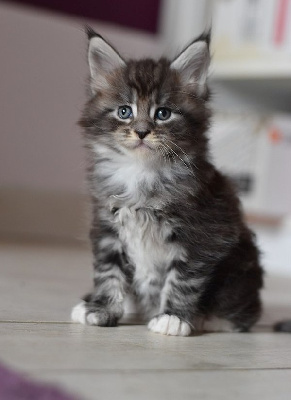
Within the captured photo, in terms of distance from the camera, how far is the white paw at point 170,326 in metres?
1.78

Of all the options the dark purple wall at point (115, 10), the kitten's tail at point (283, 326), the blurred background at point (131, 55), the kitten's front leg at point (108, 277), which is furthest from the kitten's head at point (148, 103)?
the dark purple wall at point (115, 10)

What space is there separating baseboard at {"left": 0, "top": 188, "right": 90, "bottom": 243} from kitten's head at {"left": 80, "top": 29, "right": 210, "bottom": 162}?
221cm

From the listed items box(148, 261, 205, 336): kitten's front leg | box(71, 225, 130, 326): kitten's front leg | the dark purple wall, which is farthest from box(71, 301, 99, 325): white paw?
the dark purple wall

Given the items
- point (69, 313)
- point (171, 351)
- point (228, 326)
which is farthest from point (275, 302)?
point (171, 351)

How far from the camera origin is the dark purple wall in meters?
4.35

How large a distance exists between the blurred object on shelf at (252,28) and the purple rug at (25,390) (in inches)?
113

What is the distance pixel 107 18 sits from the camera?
4.52 m

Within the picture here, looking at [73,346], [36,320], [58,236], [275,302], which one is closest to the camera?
[73,346]

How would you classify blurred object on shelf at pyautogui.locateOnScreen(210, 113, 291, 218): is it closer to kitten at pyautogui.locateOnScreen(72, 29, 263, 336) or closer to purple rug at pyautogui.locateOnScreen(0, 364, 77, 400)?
kitten at pyautogui.locateOnScreen(72, 29, 263, 336)

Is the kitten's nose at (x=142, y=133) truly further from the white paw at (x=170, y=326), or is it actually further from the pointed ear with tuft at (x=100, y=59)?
the white paw at (x=170, y=326)

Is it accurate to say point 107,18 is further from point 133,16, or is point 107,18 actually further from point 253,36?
point 253,36

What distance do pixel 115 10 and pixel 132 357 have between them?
3447mm

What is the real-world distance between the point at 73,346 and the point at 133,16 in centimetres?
347

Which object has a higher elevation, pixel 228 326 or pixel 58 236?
pixel 228 326
